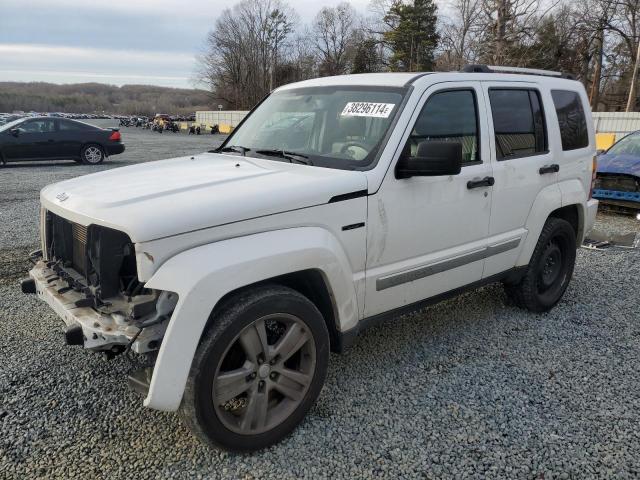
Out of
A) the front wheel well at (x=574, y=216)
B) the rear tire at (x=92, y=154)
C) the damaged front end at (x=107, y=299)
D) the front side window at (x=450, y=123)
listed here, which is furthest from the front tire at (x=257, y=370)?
the rear tire at (x=92, y=154)

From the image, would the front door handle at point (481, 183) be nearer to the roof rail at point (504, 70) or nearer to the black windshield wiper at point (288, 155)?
the roof rail at point (504, 70)

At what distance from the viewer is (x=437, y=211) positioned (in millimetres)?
3344

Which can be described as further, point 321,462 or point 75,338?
point 321,462

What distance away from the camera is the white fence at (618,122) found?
21766 mm

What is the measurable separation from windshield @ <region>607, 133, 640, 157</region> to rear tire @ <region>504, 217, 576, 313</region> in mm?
5588

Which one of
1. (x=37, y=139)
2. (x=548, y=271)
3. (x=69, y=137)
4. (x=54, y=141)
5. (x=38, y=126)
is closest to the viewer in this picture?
(x=548, y=271)

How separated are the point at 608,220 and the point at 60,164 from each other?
14864mm

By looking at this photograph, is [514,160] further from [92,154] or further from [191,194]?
[92,154]

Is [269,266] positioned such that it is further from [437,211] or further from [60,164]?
[60,164]

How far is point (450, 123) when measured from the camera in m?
3.51

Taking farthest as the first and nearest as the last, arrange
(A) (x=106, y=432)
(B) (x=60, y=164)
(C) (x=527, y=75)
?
(B) (x=60, y=164) → (C) (x=527, y=75) → (A) (x=106, y=432)

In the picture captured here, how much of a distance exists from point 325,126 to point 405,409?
6.23ft

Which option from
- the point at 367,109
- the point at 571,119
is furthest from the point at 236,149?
the point at 571,119

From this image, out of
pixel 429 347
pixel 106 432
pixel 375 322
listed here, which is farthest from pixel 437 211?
pixel 106 432
